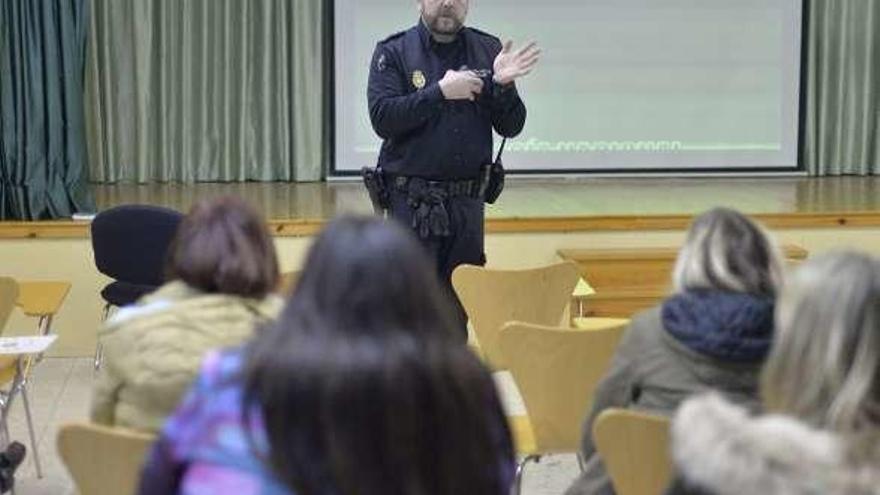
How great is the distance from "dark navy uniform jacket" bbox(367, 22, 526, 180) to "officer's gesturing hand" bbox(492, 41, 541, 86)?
0.06 meters

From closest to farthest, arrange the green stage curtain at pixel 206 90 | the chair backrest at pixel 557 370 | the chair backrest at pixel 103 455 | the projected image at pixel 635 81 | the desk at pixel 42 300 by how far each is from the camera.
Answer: the chair backrest at pixel 103 455
the chair backrest at pixel 557 370
the desk at pixel 42 300
the green stage curtain at pixel 206 90
the projected image at pixel 635 81

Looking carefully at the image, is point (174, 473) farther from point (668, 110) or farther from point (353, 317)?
point (668, 110)

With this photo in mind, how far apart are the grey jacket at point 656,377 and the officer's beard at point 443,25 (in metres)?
2.00

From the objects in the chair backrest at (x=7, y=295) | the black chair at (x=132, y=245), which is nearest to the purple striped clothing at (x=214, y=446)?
the chair backrest at (x=7, y=295)

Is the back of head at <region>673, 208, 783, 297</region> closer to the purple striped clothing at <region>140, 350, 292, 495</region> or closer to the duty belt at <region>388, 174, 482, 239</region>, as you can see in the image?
the purple striped clothing at <region>140, 350, 292, 495</region>

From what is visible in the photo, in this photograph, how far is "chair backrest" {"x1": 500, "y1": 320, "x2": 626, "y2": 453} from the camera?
2.91 metres

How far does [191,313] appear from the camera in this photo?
2.02 m

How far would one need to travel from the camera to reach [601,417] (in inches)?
81.7

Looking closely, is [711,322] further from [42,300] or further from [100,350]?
[100,350]

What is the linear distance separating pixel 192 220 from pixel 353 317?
0.83 m

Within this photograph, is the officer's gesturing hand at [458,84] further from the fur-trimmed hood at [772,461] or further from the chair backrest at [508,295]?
the fur-trimmed hood at [772,461]

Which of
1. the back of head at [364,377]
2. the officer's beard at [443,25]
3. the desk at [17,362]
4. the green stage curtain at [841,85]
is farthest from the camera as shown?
the green stage curtain at [841,85]

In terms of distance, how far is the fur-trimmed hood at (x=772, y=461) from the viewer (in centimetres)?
145

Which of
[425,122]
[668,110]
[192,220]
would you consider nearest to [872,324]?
[192,220]
